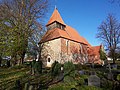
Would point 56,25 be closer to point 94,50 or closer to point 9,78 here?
point 94,50

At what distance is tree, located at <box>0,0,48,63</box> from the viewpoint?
21.0 m

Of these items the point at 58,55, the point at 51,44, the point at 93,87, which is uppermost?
the point at 51,44

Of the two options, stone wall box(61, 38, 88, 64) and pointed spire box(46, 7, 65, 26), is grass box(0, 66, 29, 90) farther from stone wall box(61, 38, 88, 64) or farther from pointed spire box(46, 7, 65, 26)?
pointed spire box(46, 7, 65, 26)

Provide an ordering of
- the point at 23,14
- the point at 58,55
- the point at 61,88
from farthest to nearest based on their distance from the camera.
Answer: the point at 58,55, the point at 23,14, the point at 61,88

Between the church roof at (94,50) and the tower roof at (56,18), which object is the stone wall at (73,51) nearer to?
the church roof at (94,50)

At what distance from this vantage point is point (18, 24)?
72.9 ft

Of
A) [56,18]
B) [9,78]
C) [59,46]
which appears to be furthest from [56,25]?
[9,78]

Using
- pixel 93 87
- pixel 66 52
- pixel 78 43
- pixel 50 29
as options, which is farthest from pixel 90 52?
pixel 93 87

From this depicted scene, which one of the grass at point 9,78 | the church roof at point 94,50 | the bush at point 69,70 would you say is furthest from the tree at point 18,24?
the church roof at point 94,50

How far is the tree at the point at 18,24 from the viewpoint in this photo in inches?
826

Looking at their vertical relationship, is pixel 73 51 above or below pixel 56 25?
below

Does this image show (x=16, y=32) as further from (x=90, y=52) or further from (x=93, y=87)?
(x=90, y=52)

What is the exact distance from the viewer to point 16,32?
2158 cm

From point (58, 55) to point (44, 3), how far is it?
11.7 m
